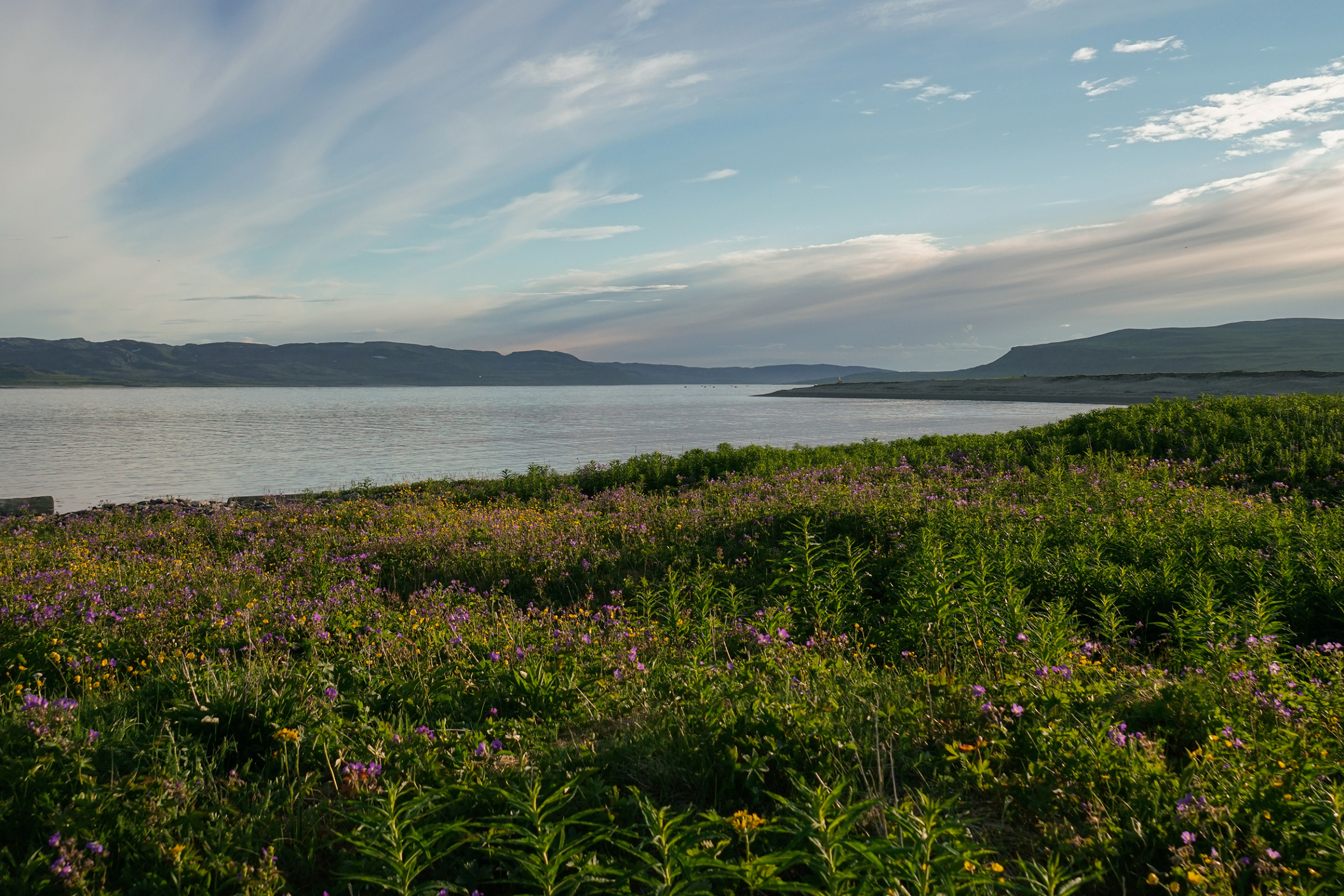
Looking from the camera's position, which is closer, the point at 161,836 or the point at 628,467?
the point at 161,836

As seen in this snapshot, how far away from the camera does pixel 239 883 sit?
2.91m

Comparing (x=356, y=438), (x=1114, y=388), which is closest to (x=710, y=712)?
(x=356, y=438)

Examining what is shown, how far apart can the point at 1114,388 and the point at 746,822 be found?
7606 cm

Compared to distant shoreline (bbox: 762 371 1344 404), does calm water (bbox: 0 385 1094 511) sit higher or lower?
lower

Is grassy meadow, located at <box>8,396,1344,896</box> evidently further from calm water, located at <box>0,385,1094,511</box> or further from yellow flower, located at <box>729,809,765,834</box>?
calm water, located at <box>0,385,1094,511</box>

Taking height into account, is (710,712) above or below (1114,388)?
below

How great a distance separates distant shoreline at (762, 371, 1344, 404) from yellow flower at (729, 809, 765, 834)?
31037 millimetres

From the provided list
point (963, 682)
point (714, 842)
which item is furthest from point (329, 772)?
point (963, 682)

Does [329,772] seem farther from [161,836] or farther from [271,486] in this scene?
[271,486]

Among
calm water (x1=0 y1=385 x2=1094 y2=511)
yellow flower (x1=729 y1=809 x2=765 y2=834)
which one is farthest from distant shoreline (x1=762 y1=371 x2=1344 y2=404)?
yellow flower (x1=729 y1=809 x2=765 y2=834)

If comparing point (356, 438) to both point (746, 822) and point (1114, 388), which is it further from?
point (1114, 388)

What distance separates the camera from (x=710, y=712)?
387 cm

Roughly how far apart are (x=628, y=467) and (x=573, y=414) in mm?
50279

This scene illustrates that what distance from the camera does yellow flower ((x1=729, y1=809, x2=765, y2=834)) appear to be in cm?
279
